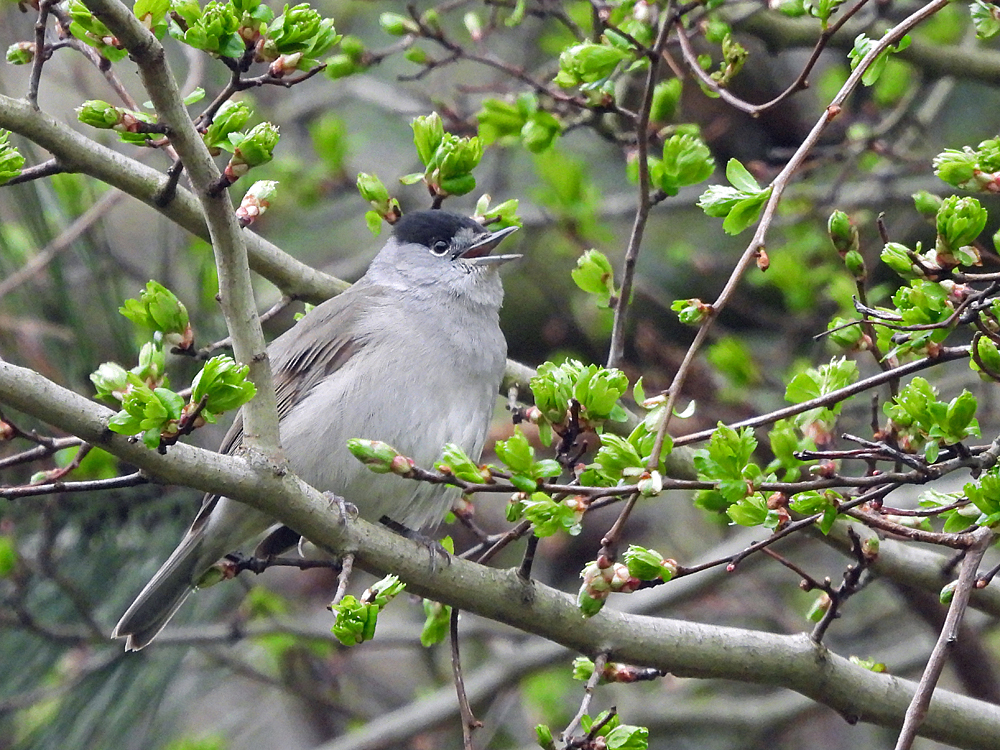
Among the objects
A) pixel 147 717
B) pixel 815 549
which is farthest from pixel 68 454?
pixel 815 549

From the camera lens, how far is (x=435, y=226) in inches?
181

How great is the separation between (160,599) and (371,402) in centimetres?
101

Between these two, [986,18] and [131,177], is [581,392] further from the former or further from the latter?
[131,177]

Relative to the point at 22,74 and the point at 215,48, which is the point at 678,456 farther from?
the point at 22,74

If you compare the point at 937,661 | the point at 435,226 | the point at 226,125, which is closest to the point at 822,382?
the point at 937,661

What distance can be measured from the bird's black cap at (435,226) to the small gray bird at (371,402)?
0.87ft

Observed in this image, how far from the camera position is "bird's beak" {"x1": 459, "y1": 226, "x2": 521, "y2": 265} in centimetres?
436

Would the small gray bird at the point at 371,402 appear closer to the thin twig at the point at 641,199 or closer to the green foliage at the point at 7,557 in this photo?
the green foliage at the point at 7,557

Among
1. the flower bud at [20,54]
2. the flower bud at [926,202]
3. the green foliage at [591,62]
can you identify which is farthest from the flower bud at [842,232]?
the flower bud at [20,54]

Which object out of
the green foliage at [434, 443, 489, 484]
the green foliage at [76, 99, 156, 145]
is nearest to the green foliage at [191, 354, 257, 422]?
the green foliage at [434, 443, 489, 484]

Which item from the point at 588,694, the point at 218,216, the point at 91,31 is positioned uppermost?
the point at 91,31

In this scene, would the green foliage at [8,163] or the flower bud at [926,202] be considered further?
the flower bud at [926,202]

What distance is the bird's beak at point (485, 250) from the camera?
436 cm

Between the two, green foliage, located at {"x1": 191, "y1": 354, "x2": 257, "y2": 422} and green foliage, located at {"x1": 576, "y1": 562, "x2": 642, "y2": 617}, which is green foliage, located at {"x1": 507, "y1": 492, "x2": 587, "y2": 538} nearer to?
green foliage, located at {"x1": 576, "y1": 562, "x2": 642, "y2": 617}
